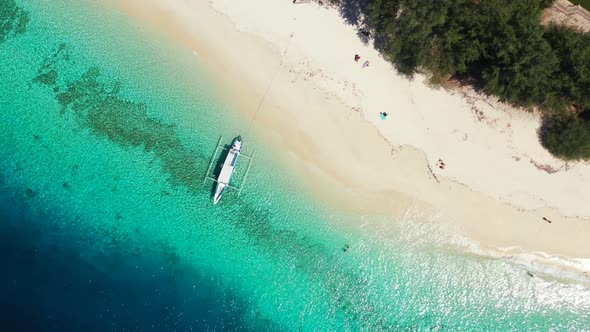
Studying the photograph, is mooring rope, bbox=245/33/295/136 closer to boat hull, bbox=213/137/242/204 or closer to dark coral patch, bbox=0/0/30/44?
boat hull, bbox=213/137/242/204

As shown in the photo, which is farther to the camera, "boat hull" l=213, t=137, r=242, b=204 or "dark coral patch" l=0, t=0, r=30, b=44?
"dark coral patch" l=0, t=0, r=30, b=44

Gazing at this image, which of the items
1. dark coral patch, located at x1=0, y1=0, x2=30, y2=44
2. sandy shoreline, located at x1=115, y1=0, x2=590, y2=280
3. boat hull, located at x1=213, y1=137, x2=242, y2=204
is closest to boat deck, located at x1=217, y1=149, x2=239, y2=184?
boat hull, located at x1=213, y1=137, x2=242, y2=204

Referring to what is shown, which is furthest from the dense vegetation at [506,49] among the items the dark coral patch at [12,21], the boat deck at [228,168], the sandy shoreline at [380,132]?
the dark coral patch at [12,21]

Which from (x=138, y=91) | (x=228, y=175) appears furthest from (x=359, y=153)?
(x=138, y=91)

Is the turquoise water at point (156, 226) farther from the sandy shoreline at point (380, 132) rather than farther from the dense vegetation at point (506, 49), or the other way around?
the dense vegetation at point (506, 49)

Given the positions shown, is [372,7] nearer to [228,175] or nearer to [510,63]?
[510,63]

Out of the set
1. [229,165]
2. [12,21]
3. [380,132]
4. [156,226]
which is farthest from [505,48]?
[12,21]
